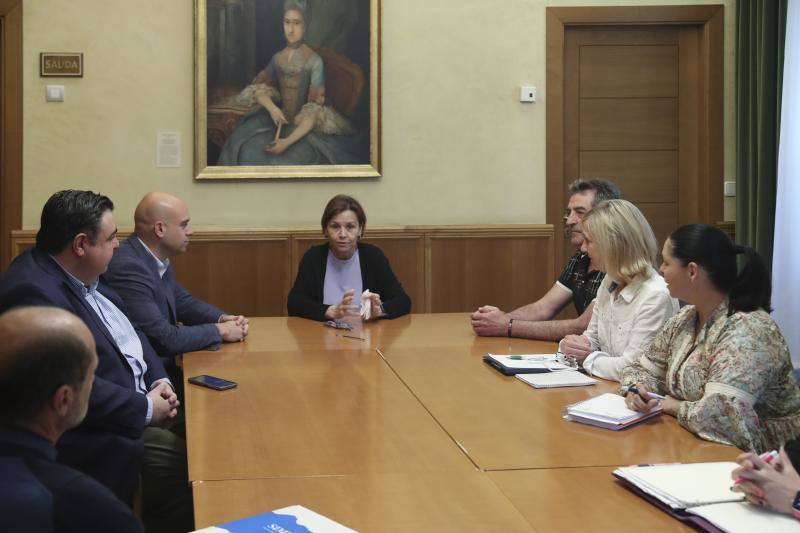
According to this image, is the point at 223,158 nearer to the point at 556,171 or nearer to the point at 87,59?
the point at 87,59

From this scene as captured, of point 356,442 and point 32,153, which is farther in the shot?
point 32,153

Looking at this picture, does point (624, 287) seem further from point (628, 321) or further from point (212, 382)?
point (212, 382)

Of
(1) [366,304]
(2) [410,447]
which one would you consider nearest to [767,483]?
(2) [410,447]

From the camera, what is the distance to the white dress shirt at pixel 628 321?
11.2 feet

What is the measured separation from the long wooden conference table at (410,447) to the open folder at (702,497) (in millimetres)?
34

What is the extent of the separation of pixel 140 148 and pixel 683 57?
3.89 m

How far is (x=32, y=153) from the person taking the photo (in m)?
6.41

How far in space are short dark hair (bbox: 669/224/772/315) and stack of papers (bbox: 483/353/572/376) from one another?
28.4 inches

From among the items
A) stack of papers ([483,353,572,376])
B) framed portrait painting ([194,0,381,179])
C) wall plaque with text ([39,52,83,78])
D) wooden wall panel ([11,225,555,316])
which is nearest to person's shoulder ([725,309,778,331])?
stack of papers ([483,353,572,376])

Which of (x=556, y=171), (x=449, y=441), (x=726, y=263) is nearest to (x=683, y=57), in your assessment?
(x=556, y=171)

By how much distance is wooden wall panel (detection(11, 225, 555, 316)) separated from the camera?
6.59 m

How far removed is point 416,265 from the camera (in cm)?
675

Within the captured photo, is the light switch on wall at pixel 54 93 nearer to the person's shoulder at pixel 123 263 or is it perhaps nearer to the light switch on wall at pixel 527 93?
the person's shoulder at pixel 123 263

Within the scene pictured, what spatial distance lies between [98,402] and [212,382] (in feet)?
1.48
